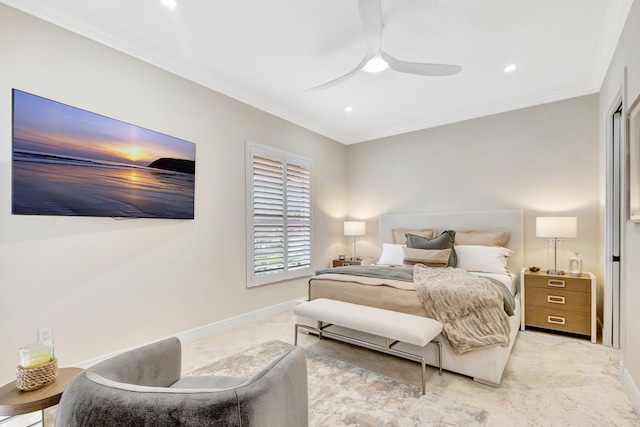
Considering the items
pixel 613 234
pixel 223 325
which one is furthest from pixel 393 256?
pixel 223 325

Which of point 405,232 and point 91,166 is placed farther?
point 405,232

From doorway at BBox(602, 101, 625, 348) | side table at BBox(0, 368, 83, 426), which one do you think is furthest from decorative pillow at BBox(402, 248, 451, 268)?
side table at BBox(0, 368, 83, 426)

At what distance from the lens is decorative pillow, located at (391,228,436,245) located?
447 centimetres

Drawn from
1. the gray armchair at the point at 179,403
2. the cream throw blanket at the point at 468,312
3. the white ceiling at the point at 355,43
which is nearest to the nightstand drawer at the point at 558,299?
the cream throw blanket at the point at 468,312

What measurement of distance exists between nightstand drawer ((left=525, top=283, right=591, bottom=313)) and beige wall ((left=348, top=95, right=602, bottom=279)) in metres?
0.60

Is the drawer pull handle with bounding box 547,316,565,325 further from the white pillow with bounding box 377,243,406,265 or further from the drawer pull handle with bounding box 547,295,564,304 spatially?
the white pillow with bounding box 377,243,406,265

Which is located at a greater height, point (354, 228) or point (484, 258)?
point (354, 228)

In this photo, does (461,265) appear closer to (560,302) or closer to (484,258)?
(484,258)

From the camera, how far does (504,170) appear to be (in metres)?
4.11

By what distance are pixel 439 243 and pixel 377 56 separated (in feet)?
7.97

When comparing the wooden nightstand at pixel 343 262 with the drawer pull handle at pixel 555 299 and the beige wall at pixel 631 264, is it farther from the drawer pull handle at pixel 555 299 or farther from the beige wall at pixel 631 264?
the beige wall at pixel 631 264

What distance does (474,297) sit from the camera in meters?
2.40

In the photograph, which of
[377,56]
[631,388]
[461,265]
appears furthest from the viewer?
[461,265]

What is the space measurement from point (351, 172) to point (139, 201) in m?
3.72
